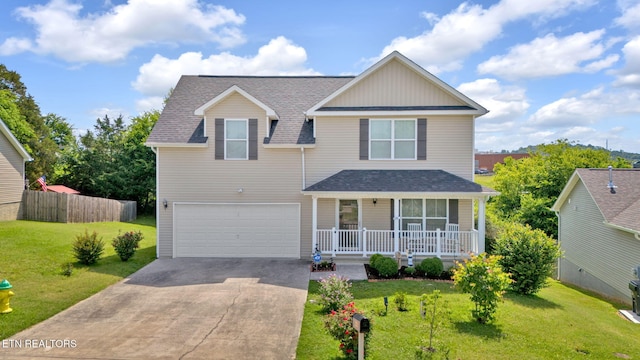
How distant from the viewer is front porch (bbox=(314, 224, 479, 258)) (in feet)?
45.6

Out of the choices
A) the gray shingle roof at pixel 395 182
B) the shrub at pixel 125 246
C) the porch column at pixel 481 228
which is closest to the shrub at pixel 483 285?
the porch column at pixel 481 228

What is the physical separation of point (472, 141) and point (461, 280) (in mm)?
7541

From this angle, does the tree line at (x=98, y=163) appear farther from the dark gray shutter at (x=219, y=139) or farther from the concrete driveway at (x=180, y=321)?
the concrete driveway at (x=180, y=321)

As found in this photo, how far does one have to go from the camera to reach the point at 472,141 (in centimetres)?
1481

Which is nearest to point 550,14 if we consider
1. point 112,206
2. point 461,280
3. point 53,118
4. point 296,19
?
point 296,19

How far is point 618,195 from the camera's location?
14477mm

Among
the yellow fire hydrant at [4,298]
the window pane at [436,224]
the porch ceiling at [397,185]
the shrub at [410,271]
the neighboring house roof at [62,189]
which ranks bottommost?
the shrub at [410,271]

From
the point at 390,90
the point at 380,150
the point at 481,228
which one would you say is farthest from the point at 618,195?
the point at 390,90

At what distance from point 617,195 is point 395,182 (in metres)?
8.37

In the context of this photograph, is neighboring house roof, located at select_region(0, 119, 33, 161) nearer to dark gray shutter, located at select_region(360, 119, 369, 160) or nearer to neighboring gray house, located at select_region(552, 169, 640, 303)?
dark gray shutter, located at select_region(360, 119, 369, 160)

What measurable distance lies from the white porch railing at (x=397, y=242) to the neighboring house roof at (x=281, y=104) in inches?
153

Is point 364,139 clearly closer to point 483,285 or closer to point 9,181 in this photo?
point 483,285

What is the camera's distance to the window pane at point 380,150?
49.8 ft

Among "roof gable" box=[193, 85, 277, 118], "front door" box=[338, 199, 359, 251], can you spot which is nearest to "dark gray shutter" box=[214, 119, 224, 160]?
"roof gable" box=[193, 85, 277, 118]
